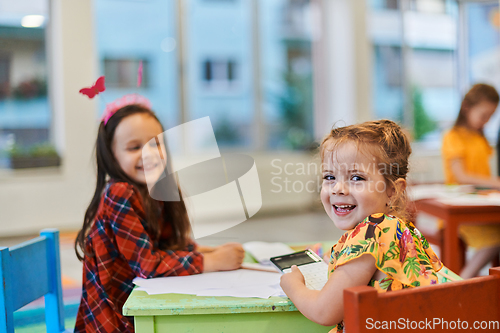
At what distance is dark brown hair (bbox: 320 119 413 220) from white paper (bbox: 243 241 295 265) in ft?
1.21

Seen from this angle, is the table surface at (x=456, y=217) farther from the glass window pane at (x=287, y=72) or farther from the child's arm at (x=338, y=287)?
the glass window pane at (x=287, y=72)

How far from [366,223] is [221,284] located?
1.15ft

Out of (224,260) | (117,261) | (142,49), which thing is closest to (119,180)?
(117,261)

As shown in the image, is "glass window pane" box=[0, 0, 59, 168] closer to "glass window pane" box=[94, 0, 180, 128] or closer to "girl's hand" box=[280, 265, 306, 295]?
"glass window pane" box=[94, 0, 180, 128]

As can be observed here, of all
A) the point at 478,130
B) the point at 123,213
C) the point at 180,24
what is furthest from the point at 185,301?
the point at 180,24

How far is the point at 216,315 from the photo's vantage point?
0.82 m

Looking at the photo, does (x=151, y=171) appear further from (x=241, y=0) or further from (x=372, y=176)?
(x=241, y=0)

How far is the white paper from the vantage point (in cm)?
114

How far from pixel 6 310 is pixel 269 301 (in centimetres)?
51

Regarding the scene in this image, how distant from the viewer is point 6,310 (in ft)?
2.88

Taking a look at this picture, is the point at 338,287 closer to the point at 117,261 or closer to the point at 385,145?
the point at 385,145

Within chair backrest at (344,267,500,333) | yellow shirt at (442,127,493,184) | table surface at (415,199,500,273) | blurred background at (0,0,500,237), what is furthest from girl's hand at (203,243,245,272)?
blurred background at (0,0,500,237)

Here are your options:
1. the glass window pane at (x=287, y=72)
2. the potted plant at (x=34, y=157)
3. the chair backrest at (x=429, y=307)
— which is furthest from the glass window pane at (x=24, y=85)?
the chair backrest at (x=429, y=307)

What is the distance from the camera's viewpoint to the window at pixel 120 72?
14.3 ft
